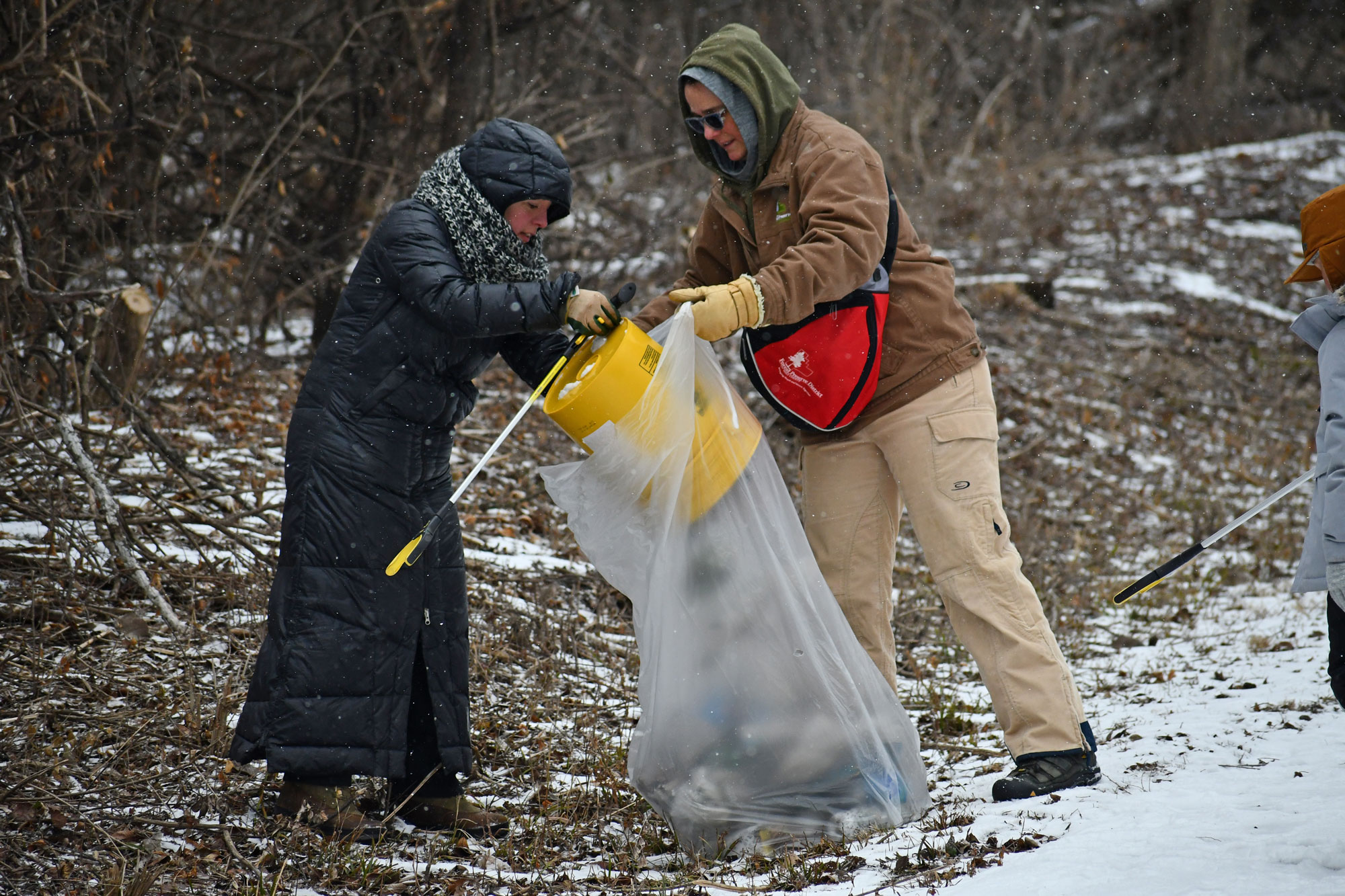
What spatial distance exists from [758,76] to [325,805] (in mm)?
1886

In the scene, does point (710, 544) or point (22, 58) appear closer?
point (710, 544)

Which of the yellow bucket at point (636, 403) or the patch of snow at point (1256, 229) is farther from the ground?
the patch of snow at point (1256, 229)

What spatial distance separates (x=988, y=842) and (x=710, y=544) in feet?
2.66

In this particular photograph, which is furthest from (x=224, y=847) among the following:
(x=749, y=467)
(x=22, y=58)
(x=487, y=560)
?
(x=22, y=58)

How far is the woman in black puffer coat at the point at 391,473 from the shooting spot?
2301 mm

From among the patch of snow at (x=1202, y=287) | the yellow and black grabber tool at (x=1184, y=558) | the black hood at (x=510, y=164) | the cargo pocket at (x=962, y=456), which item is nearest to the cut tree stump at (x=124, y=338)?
the black hood at (x=510, y=164)

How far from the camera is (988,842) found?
2127 mm

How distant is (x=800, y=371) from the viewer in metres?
2.47

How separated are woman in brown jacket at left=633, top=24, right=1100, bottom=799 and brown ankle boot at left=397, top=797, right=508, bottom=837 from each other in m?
0.98

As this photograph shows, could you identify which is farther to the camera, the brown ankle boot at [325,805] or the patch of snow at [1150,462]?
the patch of snow at [1150,462]

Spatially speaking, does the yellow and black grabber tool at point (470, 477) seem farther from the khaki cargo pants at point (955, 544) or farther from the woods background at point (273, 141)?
the woods background at point (273, 141)

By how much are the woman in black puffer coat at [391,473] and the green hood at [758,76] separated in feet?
1.40

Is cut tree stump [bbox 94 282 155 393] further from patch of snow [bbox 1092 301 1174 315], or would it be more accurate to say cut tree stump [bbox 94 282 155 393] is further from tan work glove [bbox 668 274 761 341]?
patch of snow [bbox 1092 301 1174 315]

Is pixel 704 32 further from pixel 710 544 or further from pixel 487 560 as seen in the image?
pixel 710 544
